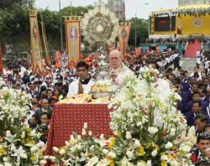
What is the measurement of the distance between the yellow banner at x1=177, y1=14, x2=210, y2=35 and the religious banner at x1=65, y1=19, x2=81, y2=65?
135ft

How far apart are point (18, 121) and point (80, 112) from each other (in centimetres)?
109

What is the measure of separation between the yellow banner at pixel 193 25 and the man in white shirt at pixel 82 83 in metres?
48.8

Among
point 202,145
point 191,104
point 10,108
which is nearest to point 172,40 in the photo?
point 191,104

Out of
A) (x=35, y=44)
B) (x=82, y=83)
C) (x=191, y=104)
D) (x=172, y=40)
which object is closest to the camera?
(x=82, y=83)

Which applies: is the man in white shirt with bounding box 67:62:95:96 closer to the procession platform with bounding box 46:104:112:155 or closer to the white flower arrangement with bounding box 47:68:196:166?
the procession platform with bounding box 46:104:112:155

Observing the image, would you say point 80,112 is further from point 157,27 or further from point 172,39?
point 157,27

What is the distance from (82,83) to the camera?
709 cm

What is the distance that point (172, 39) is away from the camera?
50.2 meters

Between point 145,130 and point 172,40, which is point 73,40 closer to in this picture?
point 145,130

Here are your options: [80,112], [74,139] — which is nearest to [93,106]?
[80,112]

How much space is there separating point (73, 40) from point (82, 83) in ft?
26.9

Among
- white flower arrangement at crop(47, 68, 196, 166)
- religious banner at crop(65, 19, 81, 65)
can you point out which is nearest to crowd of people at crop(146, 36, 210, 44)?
religious banner at crop(65, 19, 81, 65)

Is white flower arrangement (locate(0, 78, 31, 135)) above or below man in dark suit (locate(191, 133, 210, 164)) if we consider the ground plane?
above

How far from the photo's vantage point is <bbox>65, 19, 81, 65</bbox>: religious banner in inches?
588
